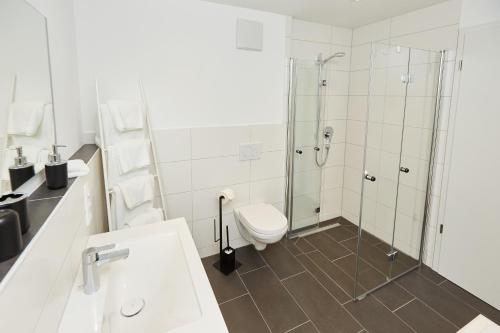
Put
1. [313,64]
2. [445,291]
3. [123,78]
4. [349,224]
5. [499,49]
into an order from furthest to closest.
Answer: [349,224] → [313,64] → [445,291] → [123,78] → [499,49]

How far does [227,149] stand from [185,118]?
46cm

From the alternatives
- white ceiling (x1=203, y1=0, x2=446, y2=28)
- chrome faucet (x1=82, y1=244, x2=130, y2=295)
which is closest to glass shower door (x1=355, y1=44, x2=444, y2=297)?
white ceiling (x1=203, y1=0, x2=446, y2=28)

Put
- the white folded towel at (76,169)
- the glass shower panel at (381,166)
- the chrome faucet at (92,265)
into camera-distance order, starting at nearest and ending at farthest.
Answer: the chrome faucet at (92,265) → the white folded towel at (76,169) → the glass shower panel at (381,166)

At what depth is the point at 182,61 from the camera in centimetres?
218

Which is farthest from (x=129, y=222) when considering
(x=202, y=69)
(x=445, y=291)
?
(x=445, y=291)

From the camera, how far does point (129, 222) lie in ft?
6.47

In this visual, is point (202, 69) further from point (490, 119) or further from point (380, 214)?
point (490, 119)

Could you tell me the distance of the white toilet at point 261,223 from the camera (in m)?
2.23

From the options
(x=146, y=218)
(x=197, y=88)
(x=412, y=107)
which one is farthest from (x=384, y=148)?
(x=146, y=218)

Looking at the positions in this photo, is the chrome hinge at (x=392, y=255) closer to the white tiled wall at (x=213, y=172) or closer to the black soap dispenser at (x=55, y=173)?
the white tiled wall at (x=213, y=172)

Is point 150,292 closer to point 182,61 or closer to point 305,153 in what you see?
point 182,61

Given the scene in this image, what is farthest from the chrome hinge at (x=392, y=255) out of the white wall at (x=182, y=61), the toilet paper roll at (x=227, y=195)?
the white wall at (x=182, y=61)

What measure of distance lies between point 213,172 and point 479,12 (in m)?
2.32

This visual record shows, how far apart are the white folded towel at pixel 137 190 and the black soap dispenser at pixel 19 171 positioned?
1.07 m
